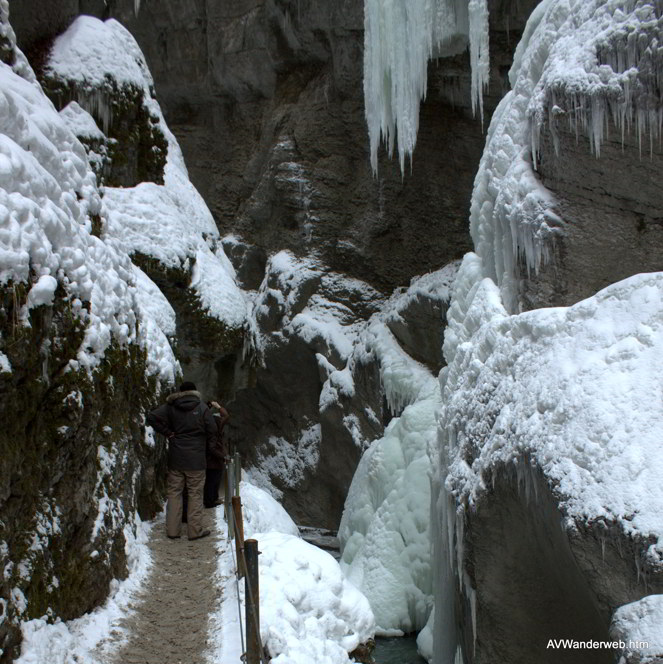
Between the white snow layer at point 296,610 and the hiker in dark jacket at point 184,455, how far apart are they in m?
0.67

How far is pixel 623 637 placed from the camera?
4.01m

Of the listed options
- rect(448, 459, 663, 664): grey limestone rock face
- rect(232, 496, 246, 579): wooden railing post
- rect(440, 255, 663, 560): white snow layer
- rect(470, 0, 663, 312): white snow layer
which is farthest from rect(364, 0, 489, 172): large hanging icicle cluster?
rect(232, 496, 246, 579): wooden railing post

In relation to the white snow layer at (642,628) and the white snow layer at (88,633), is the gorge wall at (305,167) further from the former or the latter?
the white snow layer at (642,628)

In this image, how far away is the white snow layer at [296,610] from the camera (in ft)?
15.0

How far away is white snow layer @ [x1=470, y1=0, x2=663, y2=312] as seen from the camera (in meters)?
6.86

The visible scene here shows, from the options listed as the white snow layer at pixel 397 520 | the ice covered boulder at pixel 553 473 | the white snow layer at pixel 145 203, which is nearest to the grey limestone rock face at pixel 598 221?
the ice covered boulder at pixel 553 473

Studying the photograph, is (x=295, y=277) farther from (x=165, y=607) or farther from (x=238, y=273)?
(x=165, y=607)

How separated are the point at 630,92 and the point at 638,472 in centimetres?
405

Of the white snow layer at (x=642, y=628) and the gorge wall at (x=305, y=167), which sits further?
the gorge wall at (x=305, y=167)

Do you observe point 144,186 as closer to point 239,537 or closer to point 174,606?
point 174,606

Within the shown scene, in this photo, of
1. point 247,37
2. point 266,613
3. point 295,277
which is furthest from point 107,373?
point 247,37

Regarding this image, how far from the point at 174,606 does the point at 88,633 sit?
809mm

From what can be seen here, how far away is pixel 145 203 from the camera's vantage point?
13266 millimetres

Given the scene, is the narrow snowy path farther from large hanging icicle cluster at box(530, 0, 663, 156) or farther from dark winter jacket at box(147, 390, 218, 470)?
large hanging icicle cluster at box(530, 0, 663, 156)
